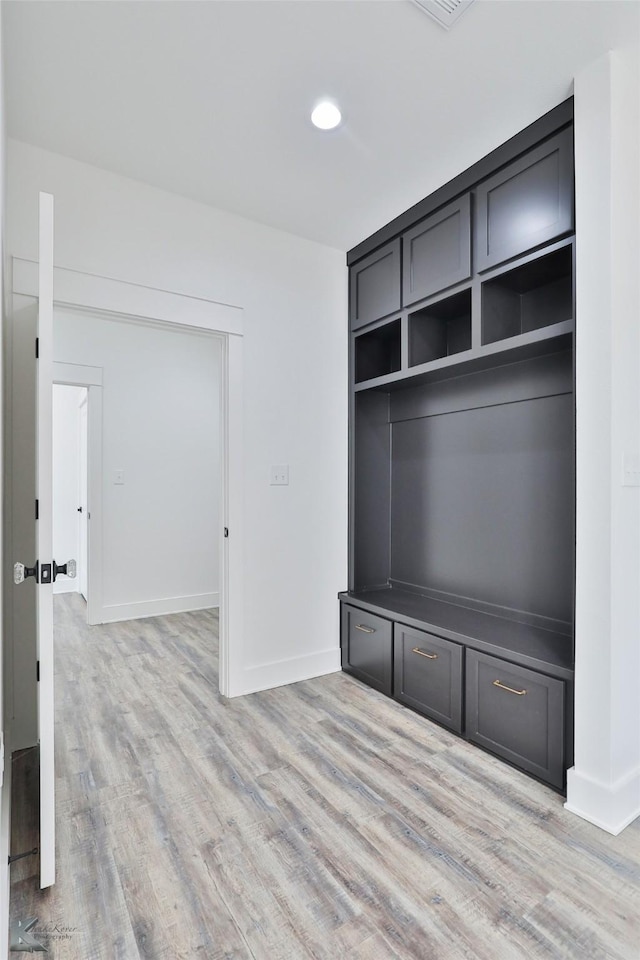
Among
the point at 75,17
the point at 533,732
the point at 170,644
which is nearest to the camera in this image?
the point at 75,17

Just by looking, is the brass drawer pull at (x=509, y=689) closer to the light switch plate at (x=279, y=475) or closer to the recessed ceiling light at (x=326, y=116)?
the light switch plate at (x=279, y=475)

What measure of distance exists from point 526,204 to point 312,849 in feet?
8.80

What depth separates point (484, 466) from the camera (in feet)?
9.30

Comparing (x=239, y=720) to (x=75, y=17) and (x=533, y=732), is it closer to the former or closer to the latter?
(x=533, y=732)

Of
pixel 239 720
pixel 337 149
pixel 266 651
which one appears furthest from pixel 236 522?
pixel 337 149

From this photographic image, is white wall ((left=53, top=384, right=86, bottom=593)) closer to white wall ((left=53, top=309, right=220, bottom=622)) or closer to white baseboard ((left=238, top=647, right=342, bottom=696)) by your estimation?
white wall ((left=53, top=309, right=220, bottom=622))

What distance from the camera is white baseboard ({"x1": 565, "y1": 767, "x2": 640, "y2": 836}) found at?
1824mm

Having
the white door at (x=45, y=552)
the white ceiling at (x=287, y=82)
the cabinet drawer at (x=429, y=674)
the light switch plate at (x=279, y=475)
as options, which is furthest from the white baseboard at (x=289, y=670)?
the white ceiling at (x=287, y=82)

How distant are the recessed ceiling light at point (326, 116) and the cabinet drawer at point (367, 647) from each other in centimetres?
248

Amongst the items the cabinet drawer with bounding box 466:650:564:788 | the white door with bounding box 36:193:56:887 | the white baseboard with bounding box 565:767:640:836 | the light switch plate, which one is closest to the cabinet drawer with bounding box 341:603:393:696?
the cabinet drawer with bounding box 466:650:564:788

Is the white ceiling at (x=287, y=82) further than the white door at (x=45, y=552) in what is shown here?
Yes

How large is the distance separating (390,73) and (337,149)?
476 mm

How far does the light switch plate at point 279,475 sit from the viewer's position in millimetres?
3145

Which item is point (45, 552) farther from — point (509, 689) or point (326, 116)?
point (326, 116)
